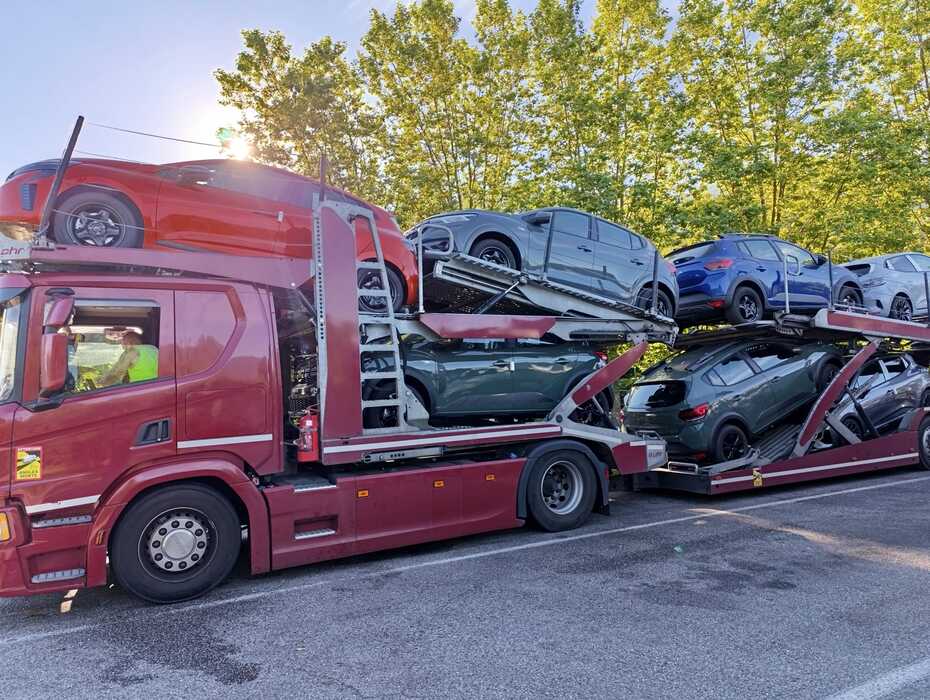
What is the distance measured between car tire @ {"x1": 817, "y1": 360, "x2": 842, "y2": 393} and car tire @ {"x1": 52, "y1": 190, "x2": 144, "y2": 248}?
890 centimetres

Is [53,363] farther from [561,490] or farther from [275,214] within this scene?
[561,490]

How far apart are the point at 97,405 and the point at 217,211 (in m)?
1.93

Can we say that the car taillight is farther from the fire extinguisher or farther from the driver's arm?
the driver's arm

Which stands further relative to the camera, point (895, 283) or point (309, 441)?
point (895, 283)

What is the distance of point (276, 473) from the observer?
5.21 metres

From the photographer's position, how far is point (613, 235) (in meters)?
8.00

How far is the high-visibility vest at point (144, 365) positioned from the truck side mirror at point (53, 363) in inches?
18.2

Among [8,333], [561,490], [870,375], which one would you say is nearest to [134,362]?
[8,333]

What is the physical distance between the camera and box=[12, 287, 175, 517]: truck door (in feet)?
14.0

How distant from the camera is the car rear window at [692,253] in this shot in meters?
9.08

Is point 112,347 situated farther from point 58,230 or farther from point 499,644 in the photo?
point 499,644

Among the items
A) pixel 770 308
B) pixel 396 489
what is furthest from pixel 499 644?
pixel 770 308

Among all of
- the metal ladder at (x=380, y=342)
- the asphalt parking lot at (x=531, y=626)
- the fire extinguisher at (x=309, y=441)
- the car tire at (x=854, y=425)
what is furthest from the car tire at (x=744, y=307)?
the fire extinguisher at (x=309, y=441)

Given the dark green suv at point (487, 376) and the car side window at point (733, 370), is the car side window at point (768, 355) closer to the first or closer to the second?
the car side window at point (733, 370)
